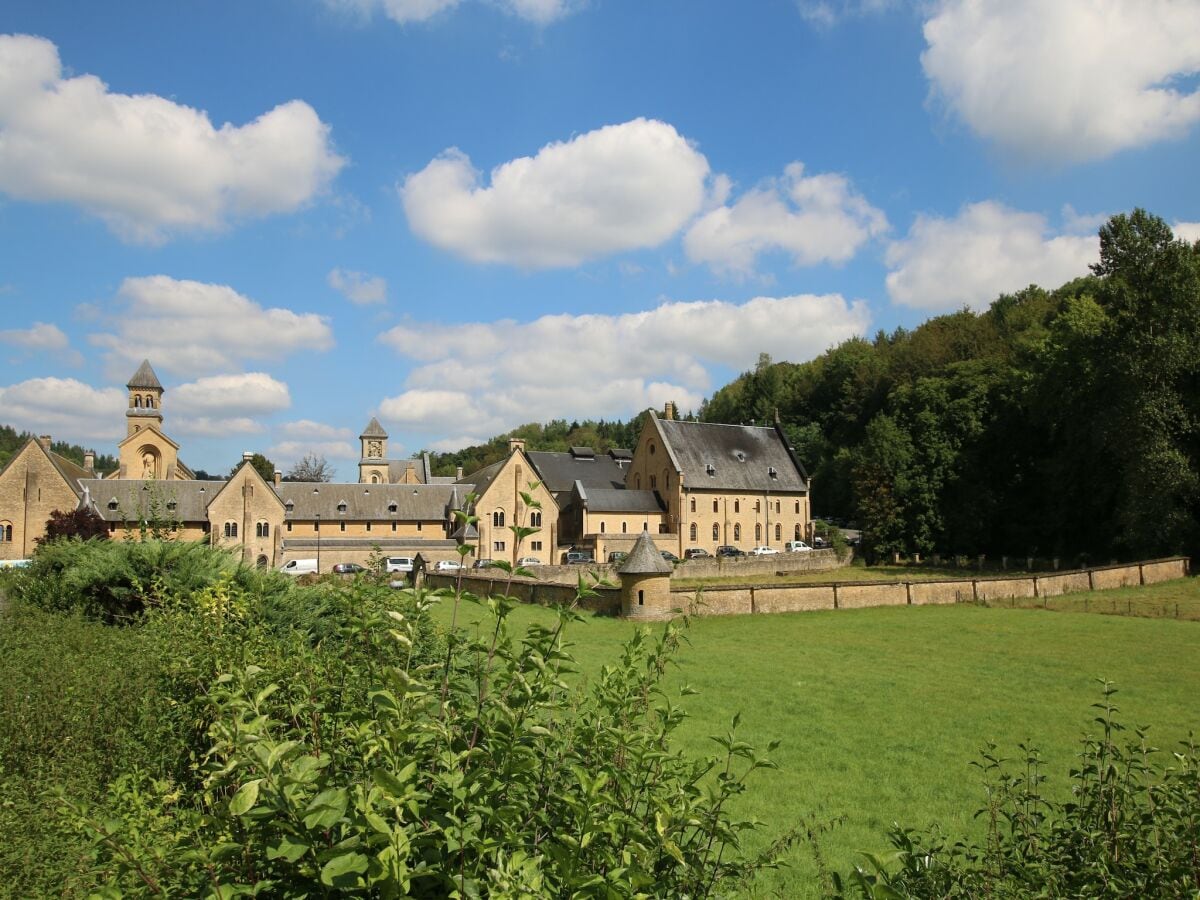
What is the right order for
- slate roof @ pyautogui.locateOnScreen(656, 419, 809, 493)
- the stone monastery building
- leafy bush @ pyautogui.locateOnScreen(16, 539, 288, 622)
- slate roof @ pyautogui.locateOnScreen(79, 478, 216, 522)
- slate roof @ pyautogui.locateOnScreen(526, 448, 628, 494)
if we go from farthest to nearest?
slate roof @ pyautogui.locateOnScreen(526, 448, 628, 494) < slate roof @ pyautogui.locateOnScreen(656, 419, 809, 493) < slate roof @ pyautogui.locateOnScreen(79, 478, 216, 522) < the stone monastery building < leafy bush @ pyautogui.locateOnScreen(16, 539, 288, 622)

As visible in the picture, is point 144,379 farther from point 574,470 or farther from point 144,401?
point 574,470

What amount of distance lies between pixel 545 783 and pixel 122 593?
11.4 meters

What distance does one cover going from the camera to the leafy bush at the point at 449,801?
2.55 m

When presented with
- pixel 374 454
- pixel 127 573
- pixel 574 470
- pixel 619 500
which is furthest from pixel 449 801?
pixel 374 454

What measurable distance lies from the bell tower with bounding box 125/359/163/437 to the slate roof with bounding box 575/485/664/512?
1532 inches

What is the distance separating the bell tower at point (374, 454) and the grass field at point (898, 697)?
62834 mm

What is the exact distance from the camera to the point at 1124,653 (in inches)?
819

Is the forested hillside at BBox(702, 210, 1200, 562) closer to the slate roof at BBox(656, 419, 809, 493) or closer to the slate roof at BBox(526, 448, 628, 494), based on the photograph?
the slate roof at BBox(656, 419, 809, 493)

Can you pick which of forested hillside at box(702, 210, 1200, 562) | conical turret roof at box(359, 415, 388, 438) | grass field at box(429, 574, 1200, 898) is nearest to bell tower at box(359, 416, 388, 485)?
conical turret roof at box(359, 415, 388, 438)

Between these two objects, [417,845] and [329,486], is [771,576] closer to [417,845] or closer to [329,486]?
[329,486]

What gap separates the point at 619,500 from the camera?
61.7 m

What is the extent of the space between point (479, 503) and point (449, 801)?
44394 millimetres

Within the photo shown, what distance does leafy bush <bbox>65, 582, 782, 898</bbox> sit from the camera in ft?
8.38

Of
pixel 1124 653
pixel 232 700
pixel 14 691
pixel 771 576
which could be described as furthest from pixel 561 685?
pixel 771 576
